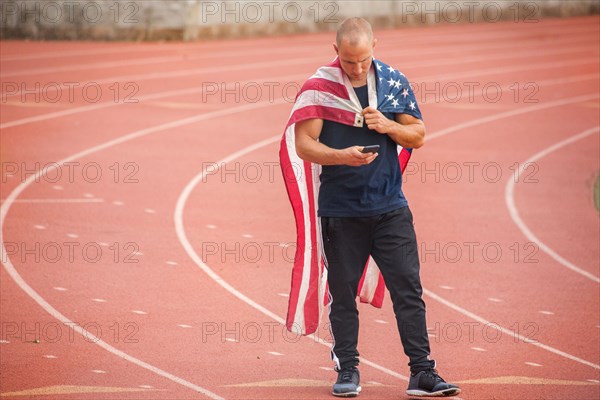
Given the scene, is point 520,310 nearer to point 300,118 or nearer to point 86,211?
point 300,118

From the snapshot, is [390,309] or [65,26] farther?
[65,26]

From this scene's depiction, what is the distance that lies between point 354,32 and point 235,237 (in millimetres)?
5558

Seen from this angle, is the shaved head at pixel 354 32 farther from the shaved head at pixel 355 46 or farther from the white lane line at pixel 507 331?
the white lane line at pixel 507 331

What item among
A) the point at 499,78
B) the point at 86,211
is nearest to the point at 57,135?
the point at 86,211

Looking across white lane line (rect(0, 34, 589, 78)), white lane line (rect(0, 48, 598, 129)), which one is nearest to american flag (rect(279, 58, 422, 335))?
white lane line (rect(0, 48, 598, 129))

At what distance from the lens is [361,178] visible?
6184mm

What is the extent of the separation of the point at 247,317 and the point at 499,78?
15.3m

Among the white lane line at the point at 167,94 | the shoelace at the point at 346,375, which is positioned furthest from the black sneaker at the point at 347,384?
the white lane line at the point at 167,94

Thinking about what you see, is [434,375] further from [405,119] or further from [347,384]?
[405,119]

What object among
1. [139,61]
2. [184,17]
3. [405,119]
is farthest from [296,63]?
[405,119]

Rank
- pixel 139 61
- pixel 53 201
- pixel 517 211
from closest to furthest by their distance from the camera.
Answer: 1. pixel 53 201
2. pixel 517 211
3. pixel 139 61

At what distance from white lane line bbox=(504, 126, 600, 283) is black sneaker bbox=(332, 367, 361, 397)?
14.8 ft

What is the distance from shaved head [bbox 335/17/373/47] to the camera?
19.5 feet

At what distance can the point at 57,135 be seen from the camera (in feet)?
52.6
